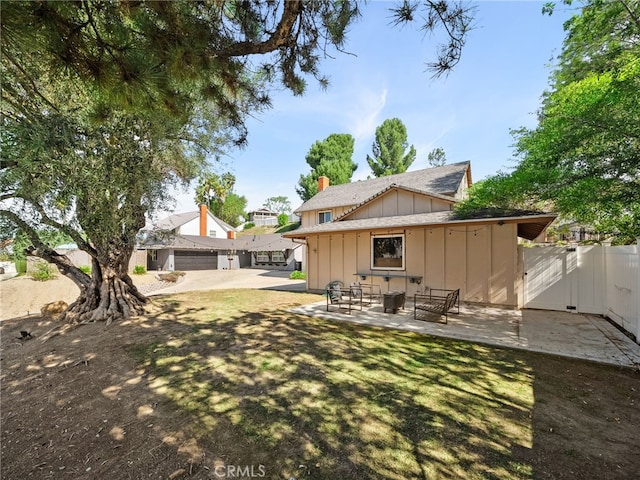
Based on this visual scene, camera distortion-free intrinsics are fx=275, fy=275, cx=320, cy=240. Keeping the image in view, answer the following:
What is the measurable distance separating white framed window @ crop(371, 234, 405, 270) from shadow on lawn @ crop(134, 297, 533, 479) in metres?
4.83

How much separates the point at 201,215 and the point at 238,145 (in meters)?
31.6

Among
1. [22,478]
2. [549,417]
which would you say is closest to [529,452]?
[549,417]

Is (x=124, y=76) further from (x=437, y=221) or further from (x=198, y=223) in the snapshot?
(x=198, y=223)

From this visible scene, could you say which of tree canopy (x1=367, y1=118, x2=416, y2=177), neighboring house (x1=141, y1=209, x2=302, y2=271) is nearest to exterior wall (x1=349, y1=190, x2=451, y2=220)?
neighboring house (x1=141, y1=209, x2=302, y2=271)

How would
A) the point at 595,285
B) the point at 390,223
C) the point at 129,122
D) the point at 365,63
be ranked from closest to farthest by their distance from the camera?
the point at 365,63, the point at 129,122, the point at 595,285, the point at 390,223

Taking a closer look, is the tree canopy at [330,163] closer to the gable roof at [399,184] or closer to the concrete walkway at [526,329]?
the gable roof at [399,184]

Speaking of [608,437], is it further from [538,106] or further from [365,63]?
[538,106]

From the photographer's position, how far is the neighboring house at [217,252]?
2698 centimetres

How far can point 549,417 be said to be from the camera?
2.97 meters

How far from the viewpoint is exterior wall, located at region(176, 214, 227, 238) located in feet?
105

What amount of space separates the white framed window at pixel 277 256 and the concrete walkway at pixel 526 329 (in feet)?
66.8

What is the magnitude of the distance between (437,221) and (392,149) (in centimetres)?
2842

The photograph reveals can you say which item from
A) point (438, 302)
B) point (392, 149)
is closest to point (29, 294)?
point (438, 302)

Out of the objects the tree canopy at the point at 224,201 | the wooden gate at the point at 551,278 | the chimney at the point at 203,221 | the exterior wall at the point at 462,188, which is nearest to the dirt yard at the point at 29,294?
the chimney at the point at 203,221
